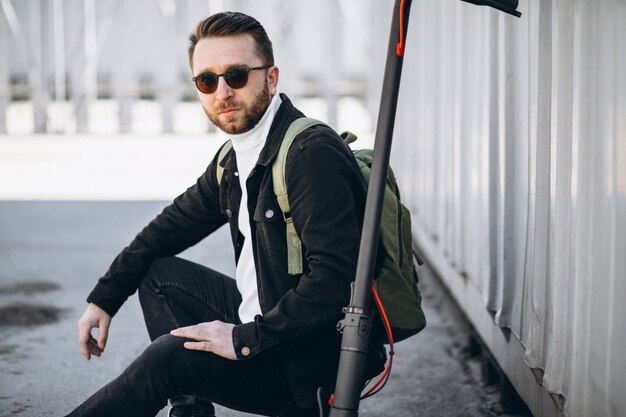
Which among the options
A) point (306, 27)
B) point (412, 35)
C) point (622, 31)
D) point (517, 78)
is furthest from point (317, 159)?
point (306, 27)

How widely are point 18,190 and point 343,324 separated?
34.7ft

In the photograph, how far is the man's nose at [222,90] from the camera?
3.22m

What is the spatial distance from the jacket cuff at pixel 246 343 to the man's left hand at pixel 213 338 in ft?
0.04

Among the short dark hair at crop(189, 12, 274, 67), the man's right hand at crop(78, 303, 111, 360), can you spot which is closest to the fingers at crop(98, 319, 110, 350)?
the man's right hand at crop(78, 303, 111, 360)

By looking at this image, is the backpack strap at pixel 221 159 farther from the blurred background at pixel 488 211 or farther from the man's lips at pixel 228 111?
the blurred background at pixel 488 211

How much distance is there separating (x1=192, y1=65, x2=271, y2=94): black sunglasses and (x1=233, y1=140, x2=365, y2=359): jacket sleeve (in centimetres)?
43

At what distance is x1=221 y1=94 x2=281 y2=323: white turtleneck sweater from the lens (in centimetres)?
327

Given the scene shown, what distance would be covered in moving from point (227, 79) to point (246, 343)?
2.76 feet

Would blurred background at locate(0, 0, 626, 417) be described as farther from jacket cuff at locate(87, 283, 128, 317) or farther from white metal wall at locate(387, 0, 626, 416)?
jacket cuff at locate(87, 283, 128, 317)

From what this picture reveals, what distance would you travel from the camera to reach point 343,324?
2.65 m

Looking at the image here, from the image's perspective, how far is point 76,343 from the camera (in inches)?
219

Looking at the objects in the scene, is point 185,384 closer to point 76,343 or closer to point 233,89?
point 233,89

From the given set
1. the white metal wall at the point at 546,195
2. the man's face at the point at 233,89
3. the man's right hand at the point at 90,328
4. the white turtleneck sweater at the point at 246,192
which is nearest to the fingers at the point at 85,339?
the man's right hand at the point at 90,328

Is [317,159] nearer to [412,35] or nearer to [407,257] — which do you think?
[407,257]
